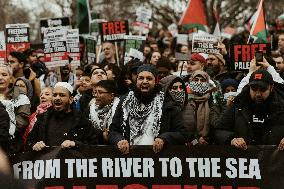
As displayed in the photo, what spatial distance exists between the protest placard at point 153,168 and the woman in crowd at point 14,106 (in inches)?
16.0

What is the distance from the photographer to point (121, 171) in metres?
7.88

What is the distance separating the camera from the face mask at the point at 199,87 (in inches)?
360

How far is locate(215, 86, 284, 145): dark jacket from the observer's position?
776 centimetres

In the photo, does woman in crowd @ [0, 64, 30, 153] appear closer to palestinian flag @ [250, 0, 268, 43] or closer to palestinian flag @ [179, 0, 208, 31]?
palestinian flag @ [250, 0, 268, 43]

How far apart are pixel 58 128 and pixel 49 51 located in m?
4.01

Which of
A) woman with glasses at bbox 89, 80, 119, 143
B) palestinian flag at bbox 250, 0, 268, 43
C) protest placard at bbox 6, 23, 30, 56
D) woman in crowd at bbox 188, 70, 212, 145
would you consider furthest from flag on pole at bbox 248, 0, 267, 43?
woman with glasses at bbox 89, 80, 119, 143

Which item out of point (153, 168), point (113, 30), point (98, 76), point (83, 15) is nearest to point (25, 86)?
point (98, 76)

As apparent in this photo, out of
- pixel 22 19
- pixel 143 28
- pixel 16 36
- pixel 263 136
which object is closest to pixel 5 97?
pixel 263 136

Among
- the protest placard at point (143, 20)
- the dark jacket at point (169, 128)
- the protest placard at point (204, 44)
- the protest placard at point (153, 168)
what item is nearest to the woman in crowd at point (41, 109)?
the protest placard at point (153, 168)

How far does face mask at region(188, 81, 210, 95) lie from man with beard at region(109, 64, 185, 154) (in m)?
1.28

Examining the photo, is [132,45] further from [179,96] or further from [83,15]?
[179,96]

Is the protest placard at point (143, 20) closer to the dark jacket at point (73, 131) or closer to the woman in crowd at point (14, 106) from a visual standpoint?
the woman in crowd at point (14, 106)

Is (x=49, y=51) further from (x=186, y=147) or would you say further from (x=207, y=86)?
(x=186, y=147)

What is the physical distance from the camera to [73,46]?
1275 cm
